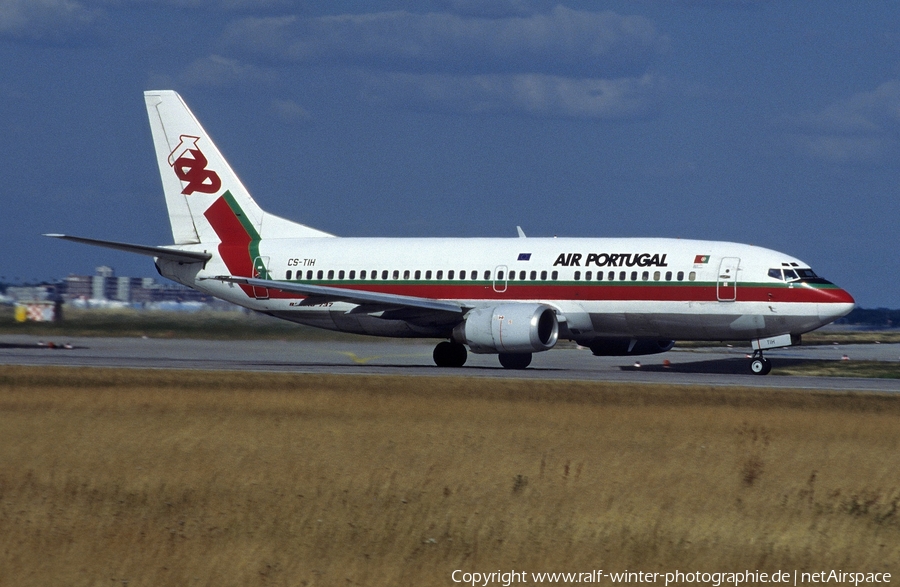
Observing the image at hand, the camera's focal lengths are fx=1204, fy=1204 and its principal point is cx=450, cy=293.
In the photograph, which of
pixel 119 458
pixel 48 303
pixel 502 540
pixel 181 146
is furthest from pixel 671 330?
pixel 48 303

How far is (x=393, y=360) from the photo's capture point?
1658 inches

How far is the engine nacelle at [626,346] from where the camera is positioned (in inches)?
1464

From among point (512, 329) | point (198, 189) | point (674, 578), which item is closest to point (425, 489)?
point (674, 578)

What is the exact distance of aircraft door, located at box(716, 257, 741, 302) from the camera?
110 feet

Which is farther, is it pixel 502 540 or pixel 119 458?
pixel 119 458

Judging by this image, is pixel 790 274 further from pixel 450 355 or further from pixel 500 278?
pixel 450 355

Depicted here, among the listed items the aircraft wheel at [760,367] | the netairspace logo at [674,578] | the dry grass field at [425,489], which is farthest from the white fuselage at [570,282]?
the netairspace logo at [674,578]

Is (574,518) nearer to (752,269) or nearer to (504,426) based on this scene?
(504,426)

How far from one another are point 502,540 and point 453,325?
2462 cm

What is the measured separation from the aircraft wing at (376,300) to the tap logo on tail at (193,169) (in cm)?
565

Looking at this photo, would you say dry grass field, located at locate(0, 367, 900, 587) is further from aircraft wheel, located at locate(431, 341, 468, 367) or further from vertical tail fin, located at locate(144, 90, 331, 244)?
vertical tail fin, located at locate(144, 90, 331, 244)

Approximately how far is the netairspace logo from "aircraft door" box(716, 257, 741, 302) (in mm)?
23272

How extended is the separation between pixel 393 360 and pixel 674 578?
104ft

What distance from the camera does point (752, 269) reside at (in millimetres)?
33656
